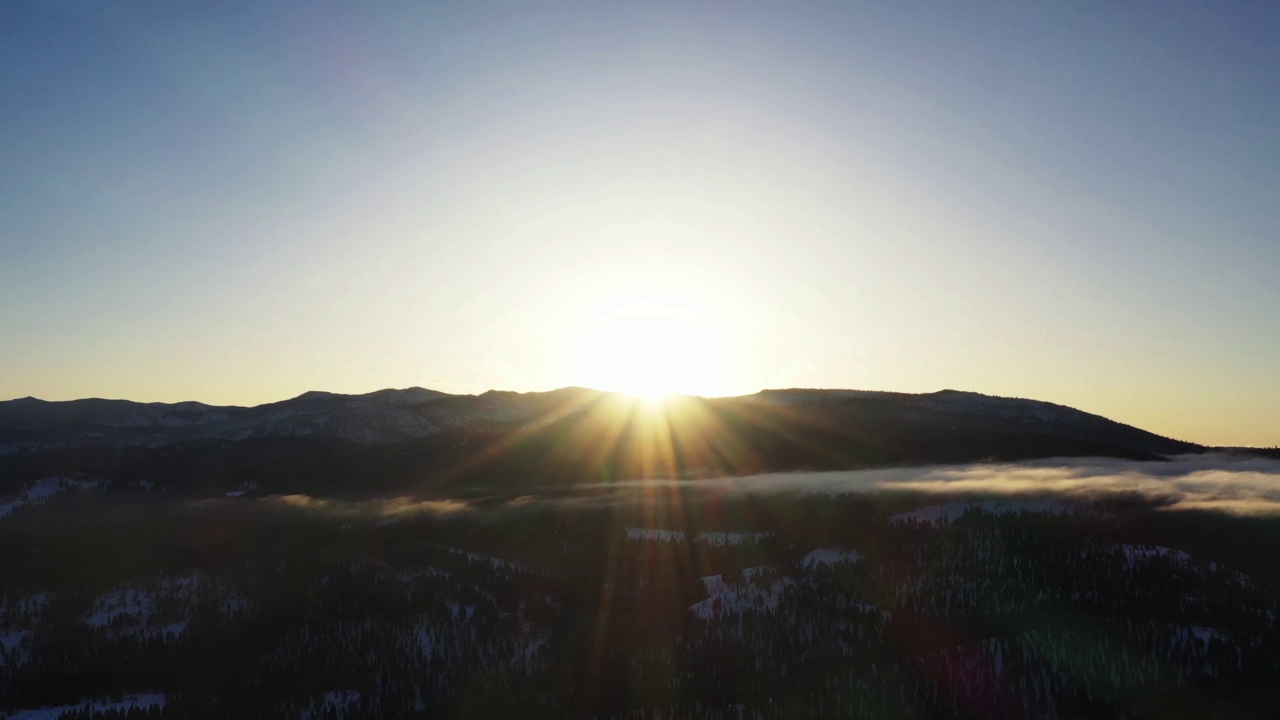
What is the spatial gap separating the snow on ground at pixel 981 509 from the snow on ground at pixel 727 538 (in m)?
11.8

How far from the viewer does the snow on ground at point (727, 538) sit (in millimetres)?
72562

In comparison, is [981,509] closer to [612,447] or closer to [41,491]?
[612,447]

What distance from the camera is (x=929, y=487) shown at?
289 feet

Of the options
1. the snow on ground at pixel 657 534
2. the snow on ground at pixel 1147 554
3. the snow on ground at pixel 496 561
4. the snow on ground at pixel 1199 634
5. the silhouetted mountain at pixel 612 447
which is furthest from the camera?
the silhouetted mountain at pixel 612 447

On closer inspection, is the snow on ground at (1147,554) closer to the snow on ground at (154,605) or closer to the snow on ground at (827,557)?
the snow on ground at (827,557)

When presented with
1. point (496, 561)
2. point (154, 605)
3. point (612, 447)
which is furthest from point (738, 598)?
point (612, 447)

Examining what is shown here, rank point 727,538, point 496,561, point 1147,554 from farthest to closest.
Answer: point 727,538 → point 496,561 → point 1147,554

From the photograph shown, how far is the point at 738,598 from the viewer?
183ft

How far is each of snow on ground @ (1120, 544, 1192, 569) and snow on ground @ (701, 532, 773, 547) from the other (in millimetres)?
28583

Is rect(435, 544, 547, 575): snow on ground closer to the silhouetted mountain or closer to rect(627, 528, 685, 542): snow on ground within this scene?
rect(627, 528, 685, 542): snow on ground

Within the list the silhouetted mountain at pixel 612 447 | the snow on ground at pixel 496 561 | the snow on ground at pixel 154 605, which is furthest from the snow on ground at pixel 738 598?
the silhouetted mountain at pixel 612 447

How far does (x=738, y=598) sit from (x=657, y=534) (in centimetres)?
2274

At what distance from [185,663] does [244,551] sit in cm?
2624

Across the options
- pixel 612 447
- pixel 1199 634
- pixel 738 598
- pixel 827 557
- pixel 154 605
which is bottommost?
pixel 154 605
